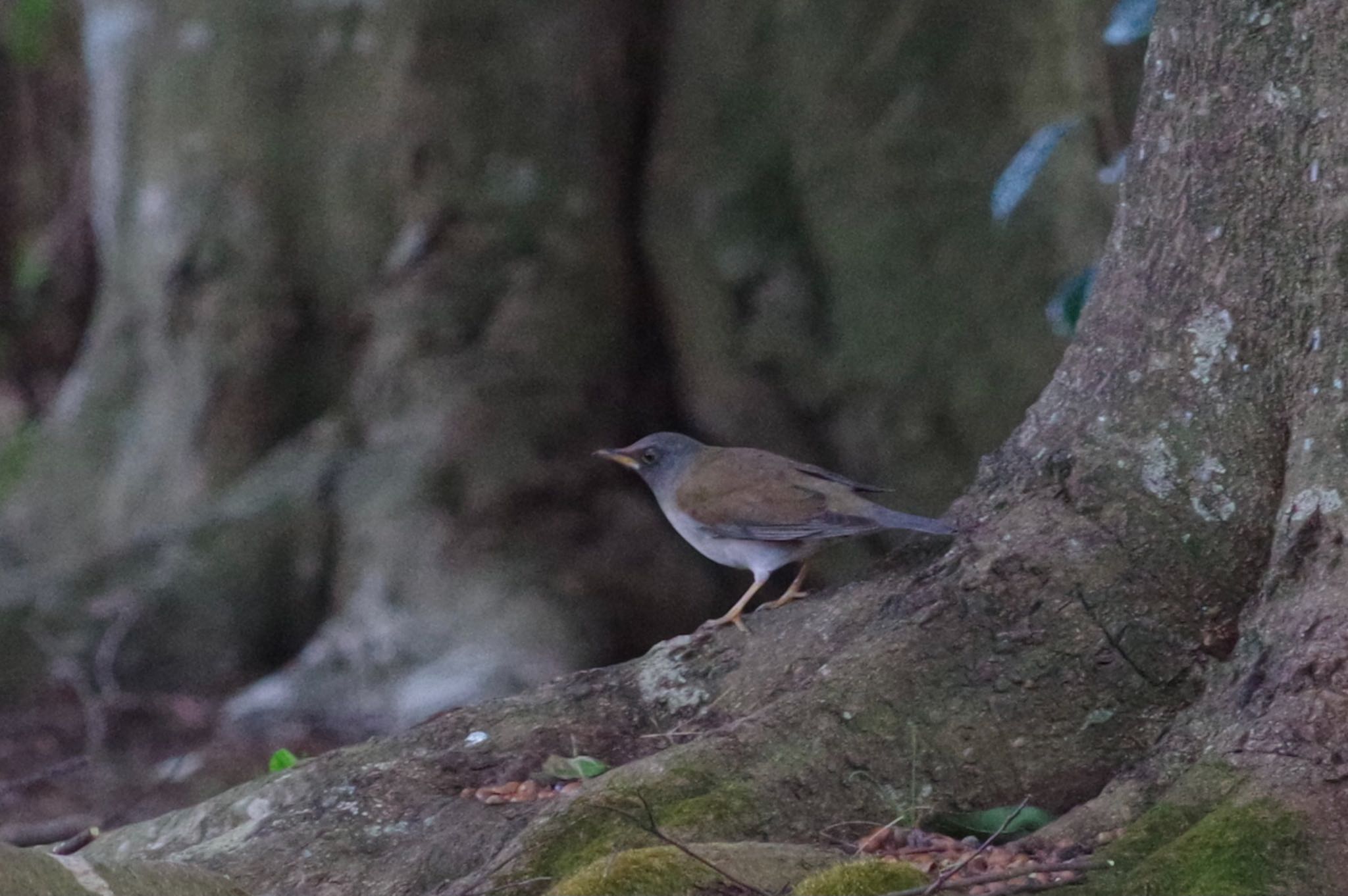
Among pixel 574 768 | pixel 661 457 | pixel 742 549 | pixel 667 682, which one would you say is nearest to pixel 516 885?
pixel 574 768

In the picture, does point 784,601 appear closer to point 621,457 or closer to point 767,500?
point 767,500

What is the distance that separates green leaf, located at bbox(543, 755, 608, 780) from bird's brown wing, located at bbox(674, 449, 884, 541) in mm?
1133

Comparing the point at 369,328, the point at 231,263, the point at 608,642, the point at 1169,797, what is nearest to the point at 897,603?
the point at 1169,797

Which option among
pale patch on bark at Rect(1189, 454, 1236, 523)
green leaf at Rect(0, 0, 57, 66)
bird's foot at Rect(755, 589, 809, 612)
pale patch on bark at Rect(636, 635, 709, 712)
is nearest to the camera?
pale patch on bark at Rect(1189, 454, 1236, 523)

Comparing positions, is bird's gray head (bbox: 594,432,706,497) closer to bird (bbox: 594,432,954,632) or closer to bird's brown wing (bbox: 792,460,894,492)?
bird (bbox: 594,432,954,632)

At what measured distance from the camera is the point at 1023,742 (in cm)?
387

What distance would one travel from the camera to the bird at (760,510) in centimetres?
502

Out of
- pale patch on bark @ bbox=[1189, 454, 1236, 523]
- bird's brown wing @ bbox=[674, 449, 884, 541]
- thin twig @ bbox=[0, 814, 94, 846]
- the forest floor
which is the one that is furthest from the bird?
thin twig @ bbox=[0, 814, 94, 846]

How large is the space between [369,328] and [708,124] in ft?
6.81

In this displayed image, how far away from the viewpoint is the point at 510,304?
8.19 metres

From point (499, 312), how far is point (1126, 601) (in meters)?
4.79

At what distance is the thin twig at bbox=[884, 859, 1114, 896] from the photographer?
313cm

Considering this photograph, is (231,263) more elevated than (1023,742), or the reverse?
(231,263)

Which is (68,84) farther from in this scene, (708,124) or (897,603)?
(897,603)
